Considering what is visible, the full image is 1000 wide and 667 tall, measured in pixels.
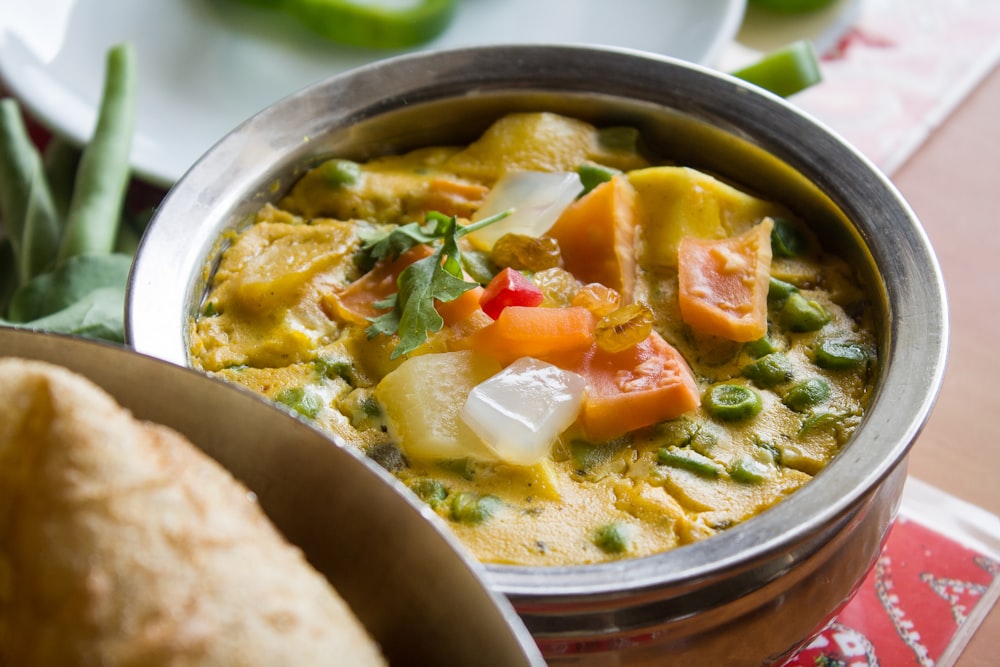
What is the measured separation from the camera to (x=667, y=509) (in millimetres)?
1469

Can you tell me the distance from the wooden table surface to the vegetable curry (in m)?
0.55

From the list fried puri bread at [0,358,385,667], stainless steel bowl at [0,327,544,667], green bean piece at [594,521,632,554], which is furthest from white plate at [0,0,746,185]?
fried puri bread at [0,358,385,667]

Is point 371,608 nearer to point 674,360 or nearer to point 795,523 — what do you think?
point 795,523

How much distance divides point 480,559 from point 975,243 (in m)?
1.87

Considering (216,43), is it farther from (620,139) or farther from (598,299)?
(598,299)

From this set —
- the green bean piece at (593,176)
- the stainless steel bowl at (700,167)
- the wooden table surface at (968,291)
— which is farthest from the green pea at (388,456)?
the wooden table surface at (968,291)

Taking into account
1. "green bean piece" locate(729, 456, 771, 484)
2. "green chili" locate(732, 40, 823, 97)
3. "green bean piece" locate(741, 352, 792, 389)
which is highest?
"green chili" locate(732, 40, 823, 97)

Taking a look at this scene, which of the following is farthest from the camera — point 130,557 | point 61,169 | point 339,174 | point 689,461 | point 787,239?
point 61,169

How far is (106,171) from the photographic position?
2428 millimetres

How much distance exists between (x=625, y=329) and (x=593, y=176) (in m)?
0.46

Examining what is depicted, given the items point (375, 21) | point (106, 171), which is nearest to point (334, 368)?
point (106, 171)

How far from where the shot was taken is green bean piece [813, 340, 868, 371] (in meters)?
1.67

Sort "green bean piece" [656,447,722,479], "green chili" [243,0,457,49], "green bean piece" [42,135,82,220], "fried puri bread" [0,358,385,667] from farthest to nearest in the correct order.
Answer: "green chili" [243,0,457,49]
"green bean piece" [42,135,82,220]
"green bean piece" [656,447,722,479]
"fried puri bread" [0,358,385,667]

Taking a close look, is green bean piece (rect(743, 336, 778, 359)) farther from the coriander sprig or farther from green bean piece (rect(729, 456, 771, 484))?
the coriander sprig
